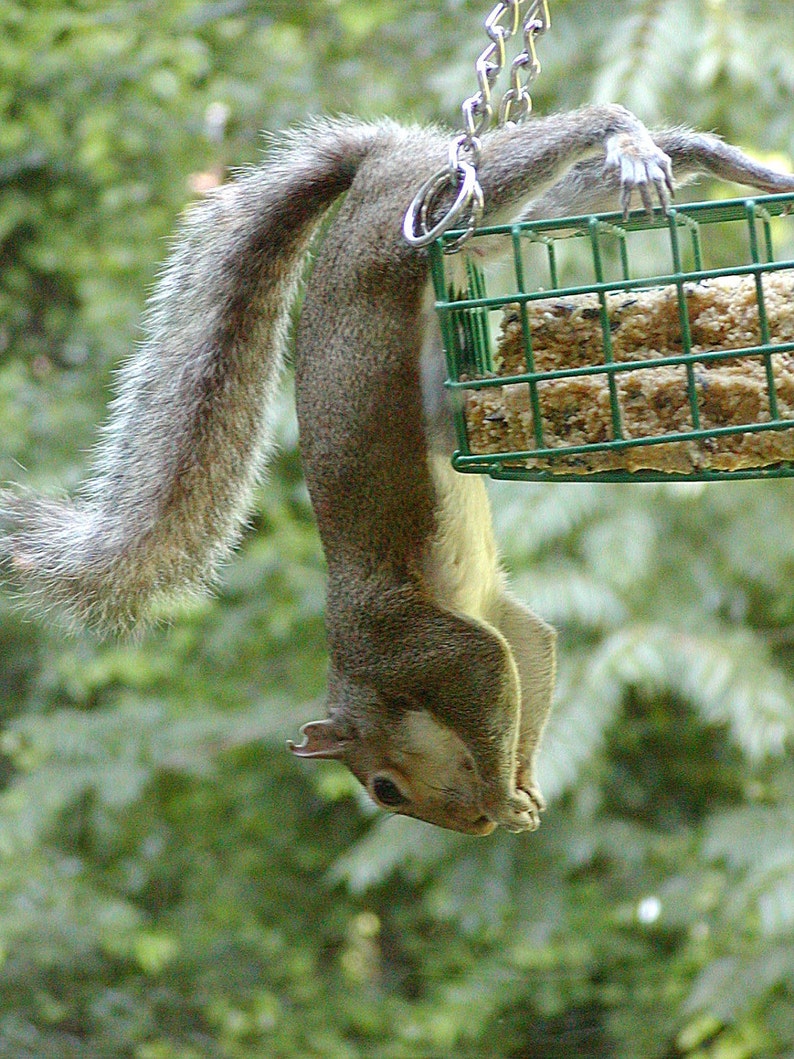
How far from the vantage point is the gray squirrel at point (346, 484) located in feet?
5.81

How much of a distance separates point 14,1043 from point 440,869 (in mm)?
1221

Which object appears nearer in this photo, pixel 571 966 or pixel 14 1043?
pixel 14 1043

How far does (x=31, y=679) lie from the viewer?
4562 millimetres

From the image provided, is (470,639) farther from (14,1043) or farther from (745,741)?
(14,1043)

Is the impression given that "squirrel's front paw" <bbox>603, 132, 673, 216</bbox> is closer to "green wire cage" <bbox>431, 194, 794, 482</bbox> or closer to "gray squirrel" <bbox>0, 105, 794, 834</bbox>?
"green wire cage" <bbox>431, 194, 794, 482</bbox>

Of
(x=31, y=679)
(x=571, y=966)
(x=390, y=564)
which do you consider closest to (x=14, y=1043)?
(x=31, y=679)

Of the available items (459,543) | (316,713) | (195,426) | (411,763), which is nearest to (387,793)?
(411,763)

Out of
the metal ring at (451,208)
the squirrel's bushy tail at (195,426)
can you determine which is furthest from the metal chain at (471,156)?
the squirrel's bushy tail at (195,426)

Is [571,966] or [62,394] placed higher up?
[62,394]

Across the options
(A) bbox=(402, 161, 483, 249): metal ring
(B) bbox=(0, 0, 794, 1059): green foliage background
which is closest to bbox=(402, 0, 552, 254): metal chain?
(A) bbox=(402, 161, 483, 249): metal ring

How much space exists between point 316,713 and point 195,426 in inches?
79.0

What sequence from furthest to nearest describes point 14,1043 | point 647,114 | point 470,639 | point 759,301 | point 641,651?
point 14,1043
point 641,651
point 647,114
point 470,639
point 759,301

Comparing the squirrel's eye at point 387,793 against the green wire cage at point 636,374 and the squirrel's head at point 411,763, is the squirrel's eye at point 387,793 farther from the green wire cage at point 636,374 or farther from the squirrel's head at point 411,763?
the green wire cage at point 636,374

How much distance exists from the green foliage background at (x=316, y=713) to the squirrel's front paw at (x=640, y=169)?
61.9 inches
